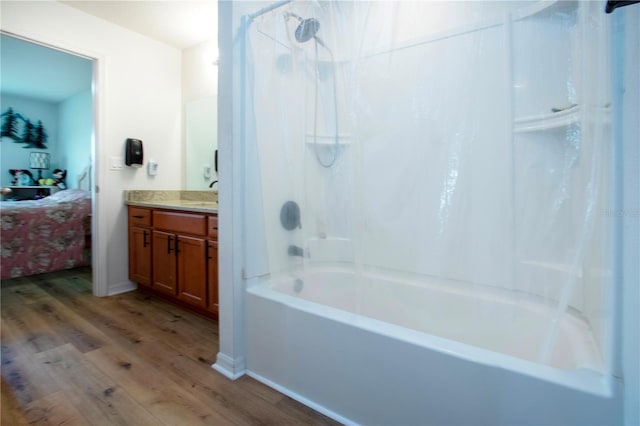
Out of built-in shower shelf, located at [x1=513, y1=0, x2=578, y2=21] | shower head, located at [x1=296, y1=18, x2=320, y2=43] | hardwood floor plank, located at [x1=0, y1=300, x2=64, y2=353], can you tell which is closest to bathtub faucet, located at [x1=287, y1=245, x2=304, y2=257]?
shower head, located at [x1=296, y1=18, x2=320, y2=43]

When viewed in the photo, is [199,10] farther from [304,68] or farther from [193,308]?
[193,308]

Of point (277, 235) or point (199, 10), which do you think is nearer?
point (277, 235)

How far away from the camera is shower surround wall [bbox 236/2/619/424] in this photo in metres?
0.89

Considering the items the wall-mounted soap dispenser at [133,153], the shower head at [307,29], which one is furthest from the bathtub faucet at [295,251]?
the wall-mounted soap dispenser at [133,153]

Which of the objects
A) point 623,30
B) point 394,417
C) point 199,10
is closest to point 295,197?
point 394,417

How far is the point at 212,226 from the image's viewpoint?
1992 mm

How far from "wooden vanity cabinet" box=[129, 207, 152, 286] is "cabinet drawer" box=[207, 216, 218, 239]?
83 cm

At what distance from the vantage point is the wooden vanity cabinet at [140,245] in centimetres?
251

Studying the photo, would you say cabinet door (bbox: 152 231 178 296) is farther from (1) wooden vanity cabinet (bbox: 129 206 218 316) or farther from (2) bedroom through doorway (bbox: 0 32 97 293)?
(2) bedroom through doorway (bbox: 0 32 97 293)

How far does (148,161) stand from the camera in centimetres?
279

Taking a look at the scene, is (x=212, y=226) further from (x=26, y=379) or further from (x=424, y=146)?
(x=424, y=146)

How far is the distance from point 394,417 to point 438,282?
24.0 inches

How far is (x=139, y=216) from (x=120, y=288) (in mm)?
679

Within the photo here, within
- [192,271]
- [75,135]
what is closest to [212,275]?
[192,271]
